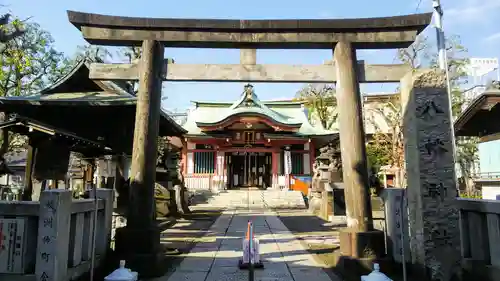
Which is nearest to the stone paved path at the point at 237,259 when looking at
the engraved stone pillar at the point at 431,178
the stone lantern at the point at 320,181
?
the engraved stone pillar at the point at 431,178

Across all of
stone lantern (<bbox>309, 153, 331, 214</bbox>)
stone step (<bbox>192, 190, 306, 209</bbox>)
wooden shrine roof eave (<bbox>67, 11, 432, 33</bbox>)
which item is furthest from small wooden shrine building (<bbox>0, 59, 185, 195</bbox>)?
stone step (<bbox>192, 190, 306, 209</bbox>)

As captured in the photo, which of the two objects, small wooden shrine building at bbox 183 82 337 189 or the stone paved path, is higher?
small wooden shrine building at bbox 183 82 337 189

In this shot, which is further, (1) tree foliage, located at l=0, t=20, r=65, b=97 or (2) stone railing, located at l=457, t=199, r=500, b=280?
(1) tree foliage, located at l=0, t=20, r=65, b=97

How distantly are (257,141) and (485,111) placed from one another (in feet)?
53.6

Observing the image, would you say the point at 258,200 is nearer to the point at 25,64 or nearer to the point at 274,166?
the point at 274,166

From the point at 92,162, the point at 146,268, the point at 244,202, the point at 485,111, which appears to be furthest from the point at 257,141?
the point at 146,268

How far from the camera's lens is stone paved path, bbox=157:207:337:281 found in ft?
20.2

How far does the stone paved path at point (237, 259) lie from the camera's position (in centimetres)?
616

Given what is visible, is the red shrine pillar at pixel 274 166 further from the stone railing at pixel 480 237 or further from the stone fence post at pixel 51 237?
the stone fence post at pixel 51 237

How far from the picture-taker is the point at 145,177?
659cm

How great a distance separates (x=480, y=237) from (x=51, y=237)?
246 inches

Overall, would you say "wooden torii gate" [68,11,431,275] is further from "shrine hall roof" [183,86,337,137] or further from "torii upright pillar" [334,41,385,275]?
"shrine hall roof" [183,86,337,137]

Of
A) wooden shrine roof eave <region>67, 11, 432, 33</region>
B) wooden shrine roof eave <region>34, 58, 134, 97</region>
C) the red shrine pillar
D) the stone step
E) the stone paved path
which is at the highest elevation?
wooden shrine roof eave <region>34, 58, 134, 97</region>

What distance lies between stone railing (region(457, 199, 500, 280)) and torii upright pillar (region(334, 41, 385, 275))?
132cm
